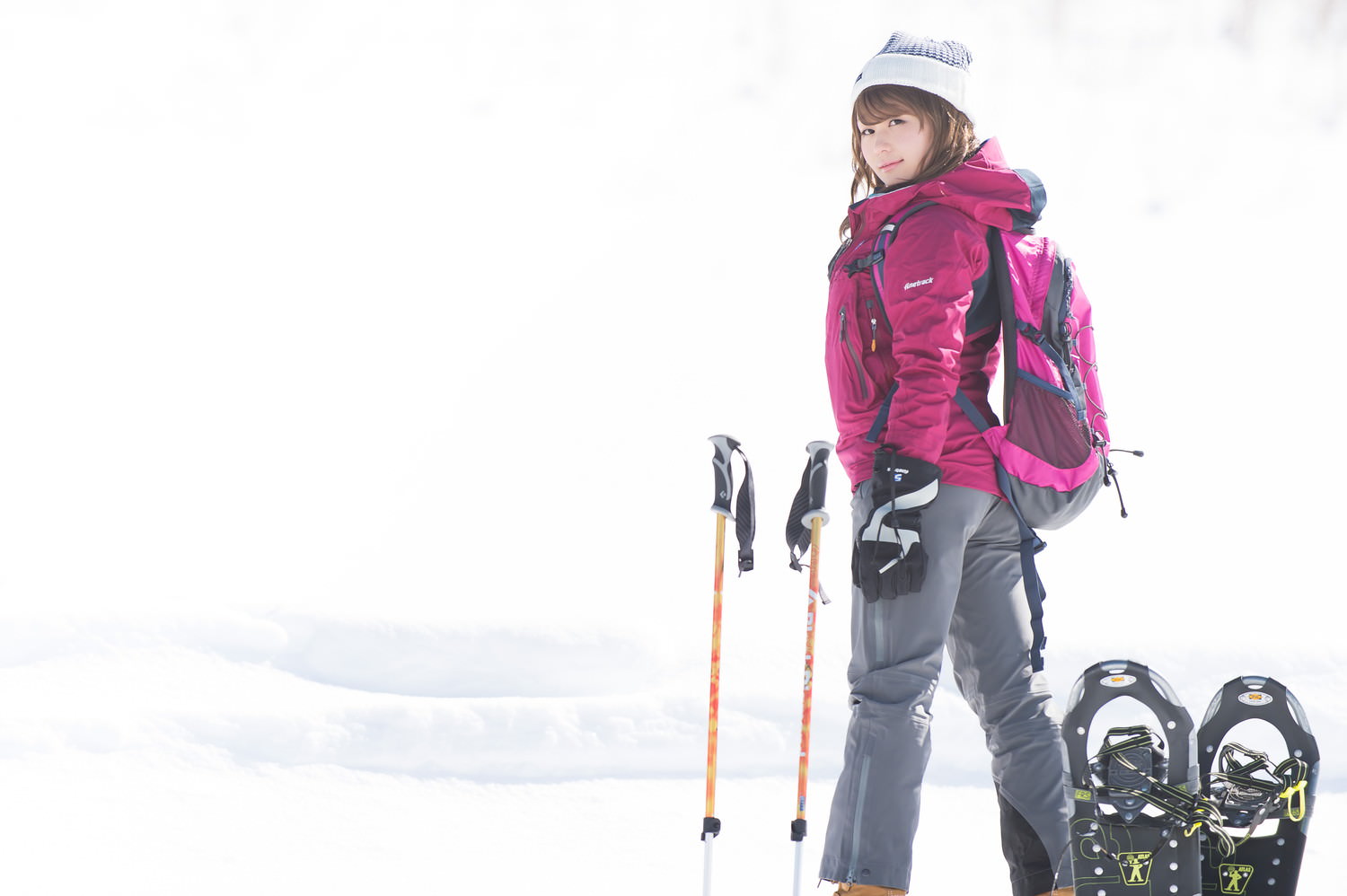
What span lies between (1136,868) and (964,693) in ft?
1.53

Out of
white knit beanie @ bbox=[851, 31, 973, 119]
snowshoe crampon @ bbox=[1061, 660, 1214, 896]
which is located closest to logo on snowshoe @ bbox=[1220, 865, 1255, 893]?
snowshoe crampon @ bbox=[1061, 660, 1214, 896]

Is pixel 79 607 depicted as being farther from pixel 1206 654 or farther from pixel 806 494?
pixel 1206 654

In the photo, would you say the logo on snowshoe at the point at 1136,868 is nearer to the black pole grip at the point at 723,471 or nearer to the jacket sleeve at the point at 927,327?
the jacket sleeve at the point at 927,327

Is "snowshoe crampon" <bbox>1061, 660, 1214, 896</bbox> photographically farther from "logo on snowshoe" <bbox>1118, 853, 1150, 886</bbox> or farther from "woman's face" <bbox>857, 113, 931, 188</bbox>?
"woman's face" <bbox>857, 113, 931, 188</bbox>

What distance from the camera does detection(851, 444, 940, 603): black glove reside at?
1.86 metres

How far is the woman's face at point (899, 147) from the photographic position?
6.74 feet

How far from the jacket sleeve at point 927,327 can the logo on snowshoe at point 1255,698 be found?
2.23 feet

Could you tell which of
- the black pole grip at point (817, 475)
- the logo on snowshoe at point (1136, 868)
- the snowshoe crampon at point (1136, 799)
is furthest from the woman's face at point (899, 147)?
the logo on snowshoe at point (1136, 868)

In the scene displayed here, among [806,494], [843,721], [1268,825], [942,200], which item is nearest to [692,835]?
[843,721]

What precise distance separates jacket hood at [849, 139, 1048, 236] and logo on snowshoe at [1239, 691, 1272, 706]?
921 mm

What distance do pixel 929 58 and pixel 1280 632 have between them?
3747mm

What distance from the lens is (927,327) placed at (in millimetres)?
1871

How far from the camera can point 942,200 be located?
1.98 m

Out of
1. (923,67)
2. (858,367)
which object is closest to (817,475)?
(858,367)
